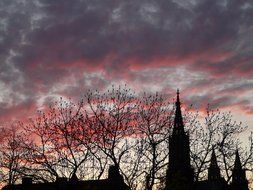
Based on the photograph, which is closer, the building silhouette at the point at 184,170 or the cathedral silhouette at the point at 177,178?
the cathedral silhouette at the point at 177,178

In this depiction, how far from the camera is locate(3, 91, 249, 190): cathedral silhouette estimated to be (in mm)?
32500

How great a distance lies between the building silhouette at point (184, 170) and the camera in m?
33.3

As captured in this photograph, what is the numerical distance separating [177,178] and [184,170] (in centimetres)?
3947

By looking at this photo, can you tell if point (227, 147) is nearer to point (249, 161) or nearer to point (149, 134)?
point (249, 161)

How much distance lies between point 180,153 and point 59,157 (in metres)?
43.9

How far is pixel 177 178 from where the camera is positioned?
30.7 m

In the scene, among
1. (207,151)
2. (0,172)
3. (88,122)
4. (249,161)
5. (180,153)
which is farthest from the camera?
(180,153)

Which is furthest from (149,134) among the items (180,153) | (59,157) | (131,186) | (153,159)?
(180,153)

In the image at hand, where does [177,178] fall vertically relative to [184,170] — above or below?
below

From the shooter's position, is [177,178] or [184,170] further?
[184,170]

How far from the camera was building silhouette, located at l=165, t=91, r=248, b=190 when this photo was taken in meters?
33.3

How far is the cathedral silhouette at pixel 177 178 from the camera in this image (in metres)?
32.5

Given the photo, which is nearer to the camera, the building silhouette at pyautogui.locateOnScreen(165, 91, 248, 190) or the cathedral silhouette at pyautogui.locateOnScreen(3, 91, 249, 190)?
the cathedral silhouette at pyautogui.locateOnScreen(3, 91, 249, 190)

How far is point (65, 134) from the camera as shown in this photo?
3167 centimetres
